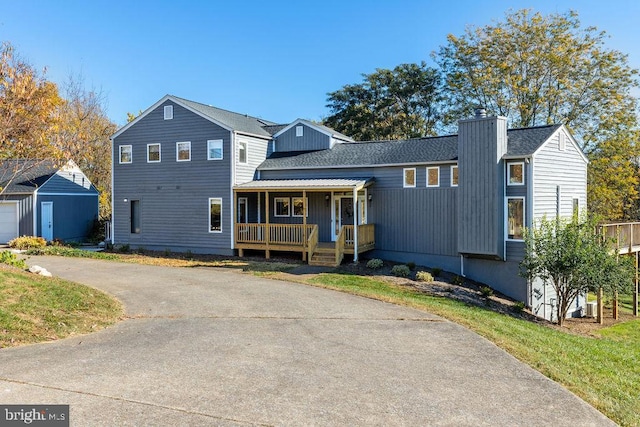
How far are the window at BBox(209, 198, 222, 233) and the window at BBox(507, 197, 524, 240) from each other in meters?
12.2

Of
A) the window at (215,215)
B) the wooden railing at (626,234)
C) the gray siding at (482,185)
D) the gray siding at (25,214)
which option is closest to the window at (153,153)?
the window at (215,215)

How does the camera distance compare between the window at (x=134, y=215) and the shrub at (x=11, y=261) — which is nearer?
the shrub at (x=11, y=261)

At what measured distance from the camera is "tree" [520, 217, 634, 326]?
14.2 metres

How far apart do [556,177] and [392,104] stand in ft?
83.5

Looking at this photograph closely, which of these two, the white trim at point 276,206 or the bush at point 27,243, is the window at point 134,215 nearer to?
the bush at point 27,243

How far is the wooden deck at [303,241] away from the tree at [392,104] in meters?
23.7

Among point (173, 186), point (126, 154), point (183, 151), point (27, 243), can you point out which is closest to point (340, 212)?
point (183, 151)

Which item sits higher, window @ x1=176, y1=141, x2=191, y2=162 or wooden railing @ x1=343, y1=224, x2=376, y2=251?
window @ x1=176, y1=141, x2=191, y2=162

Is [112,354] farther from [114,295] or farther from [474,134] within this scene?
[474,134]

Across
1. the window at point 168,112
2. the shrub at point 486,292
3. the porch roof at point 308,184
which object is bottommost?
the shrub at point 486,292

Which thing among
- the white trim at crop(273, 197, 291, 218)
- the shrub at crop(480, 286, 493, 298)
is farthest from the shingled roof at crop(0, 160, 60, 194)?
the shrub at crop(480, 286, 493, 298)

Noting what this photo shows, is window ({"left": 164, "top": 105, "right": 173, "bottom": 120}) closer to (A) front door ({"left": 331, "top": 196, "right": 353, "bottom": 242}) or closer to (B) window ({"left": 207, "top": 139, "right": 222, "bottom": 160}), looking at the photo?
(B) window ({"left": 207, "top": 139, "right": 222, "bottom": 160})

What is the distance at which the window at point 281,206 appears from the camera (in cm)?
2180

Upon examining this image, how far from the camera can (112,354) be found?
6816mm
